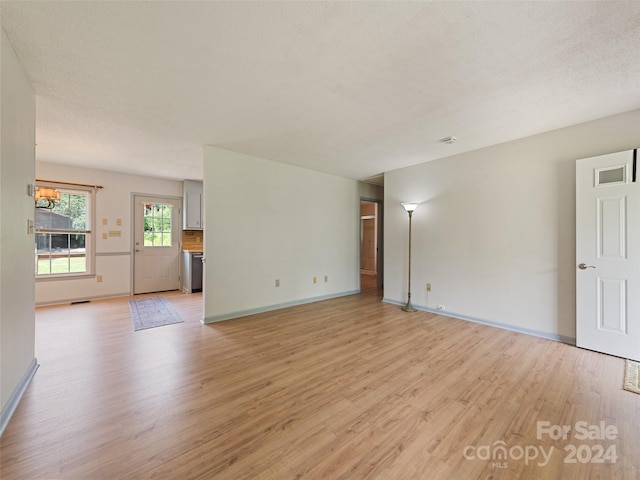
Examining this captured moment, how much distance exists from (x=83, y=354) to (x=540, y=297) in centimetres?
518

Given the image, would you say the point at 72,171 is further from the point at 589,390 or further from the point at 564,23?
the point at 589,390

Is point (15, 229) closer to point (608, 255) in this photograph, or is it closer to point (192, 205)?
point (192, 205)

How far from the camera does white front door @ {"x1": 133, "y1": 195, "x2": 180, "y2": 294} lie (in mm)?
5602

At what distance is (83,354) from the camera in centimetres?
271

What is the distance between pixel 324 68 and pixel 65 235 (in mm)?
5648

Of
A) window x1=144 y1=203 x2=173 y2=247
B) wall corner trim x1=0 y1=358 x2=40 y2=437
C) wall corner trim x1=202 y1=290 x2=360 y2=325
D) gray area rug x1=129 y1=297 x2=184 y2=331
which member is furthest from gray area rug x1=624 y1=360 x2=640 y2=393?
window x1=144 y1=203 x2=173 y2=247

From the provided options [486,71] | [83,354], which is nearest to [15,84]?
[83,354]

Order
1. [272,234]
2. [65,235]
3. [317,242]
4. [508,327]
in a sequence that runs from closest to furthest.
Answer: [508,327], [272,234], [65,235], [317,242]

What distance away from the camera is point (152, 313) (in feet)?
13.8

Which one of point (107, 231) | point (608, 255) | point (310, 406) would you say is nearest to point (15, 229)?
point (310, 406)

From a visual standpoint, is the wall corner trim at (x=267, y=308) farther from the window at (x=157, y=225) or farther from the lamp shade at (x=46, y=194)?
the lamp shade at (x=46, y=194)

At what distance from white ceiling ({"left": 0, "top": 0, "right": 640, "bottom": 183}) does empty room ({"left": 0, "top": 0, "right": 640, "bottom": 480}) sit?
0.07 feet

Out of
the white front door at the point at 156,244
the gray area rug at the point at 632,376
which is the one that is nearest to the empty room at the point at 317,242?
the gray area rug at the point at 632,376

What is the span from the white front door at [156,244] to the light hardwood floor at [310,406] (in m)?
2.45
